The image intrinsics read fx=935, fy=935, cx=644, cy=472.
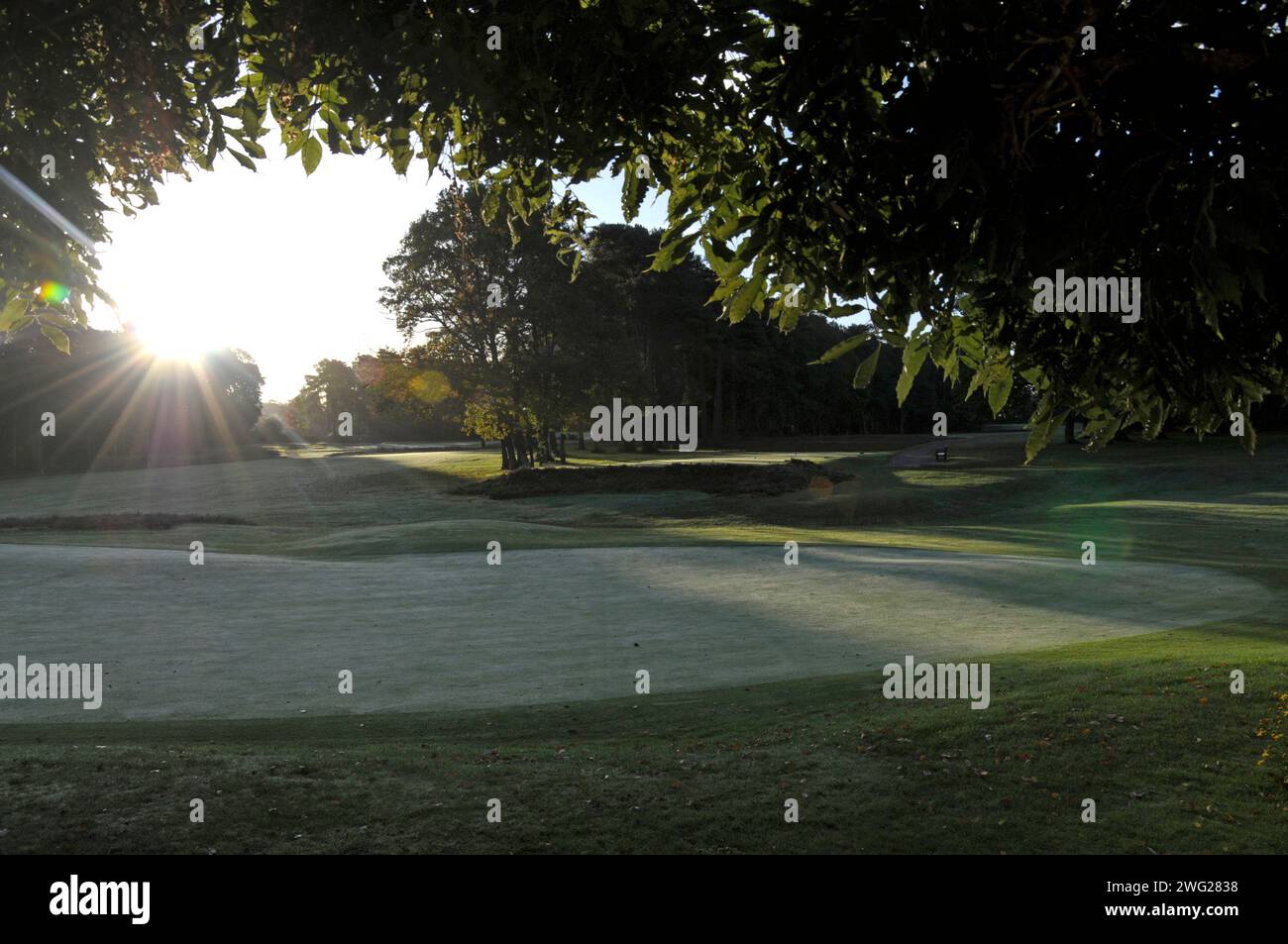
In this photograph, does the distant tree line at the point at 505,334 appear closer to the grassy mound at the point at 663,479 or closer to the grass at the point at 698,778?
the grassy mound at the point at 663,479

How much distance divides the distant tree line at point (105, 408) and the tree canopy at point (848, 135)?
57930 millimetres

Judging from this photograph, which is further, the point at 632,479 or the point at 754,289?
the point at 632,479

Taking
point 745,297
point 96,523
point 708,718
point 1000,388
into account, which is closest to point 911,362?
point 1000,388

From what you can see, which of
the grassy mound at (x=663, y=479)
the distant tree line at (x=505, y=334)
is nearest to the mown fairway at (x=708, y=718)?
the grassy mound at (x=663, y=479)

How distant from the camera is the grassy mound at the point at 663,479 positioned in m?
41.2

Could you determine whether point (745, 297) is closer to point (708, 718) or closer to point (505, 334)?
point (708, 718)

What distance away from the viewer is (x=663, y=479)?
43125mm

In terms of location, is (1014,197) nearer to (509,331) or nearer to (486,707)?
(486,707)

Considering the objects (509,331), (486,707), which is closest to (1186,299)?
(486,707)

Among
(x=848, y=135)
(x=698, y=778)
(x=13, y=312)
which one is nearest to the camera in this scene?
(x=848, y=135)

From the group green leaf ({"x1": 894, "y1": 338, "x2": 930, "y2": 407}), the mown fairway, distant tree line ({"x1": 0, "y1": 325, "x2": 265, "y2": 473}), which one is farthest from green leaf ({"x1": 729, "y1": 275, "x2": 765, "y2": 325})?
distant tree line ({"x1": 0, "y1": 325, "x2": 265, "y2": 473})

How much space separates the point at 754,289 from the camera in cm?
→ 711

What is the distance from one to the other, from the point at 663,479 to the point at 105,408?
51080mm

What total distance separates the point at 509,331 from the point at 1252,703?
164 ft
